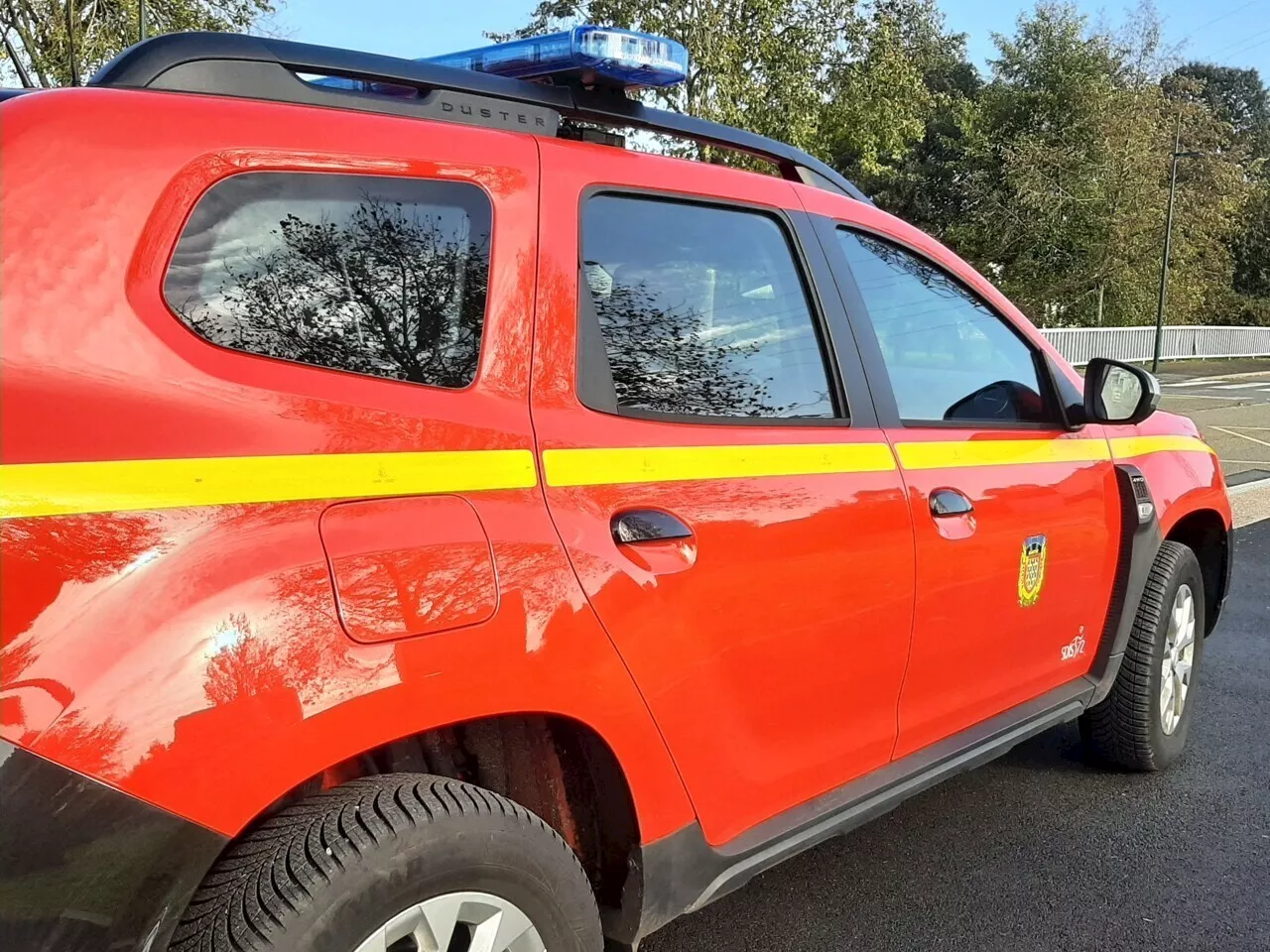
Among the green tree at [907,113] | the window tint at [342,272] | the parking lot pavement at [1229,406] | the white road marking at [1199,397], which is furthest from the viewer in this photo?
the white road marking at [1199,397]

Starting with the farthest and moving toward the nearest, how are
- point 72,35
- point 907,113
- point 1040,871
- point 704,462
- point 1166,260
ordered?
point 1166,260 → point 907,113 → point 72,35 → point 1040,871 → point 704,462

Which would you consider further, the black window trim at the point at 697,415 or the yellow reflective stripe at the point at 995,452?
the yellow reflective stripe at the point at 995,452

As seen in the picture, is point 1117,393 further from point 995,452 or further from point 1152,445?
point 995,452

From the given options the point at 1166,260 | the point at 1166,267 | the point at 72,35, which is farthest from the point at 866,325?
the point at 1166,260

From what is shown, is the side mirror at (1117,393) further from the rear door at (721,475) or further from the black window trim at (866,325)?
the rear door at (721,475)

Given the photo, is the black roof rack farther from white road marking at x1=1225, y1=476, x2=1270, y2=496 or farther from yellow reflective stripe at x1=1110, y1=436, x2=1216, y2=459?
white road marking at x1=1225, y1=476, x2=1270, y2=496

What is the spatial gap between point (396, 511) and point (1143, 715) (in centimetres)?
298

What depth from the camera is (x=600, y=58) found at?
2146 millimetres

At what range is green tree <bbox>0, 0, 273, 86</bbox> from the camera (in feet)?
47.8

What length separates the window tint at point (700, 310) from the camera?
2.09 meters

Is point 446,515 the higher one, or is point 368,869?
point 446,515

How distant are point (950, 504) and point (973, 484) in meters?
0.15

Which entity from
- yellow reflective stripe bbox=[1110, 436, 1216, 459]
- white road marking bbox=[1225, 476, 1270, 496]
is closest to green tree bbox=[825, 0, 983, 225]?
white road marking bbox=[1225, 476, 1270, 496]

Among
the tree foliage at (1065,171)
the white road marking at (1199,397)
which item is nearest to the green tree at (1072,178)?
the tree foliage at (1065,171)
